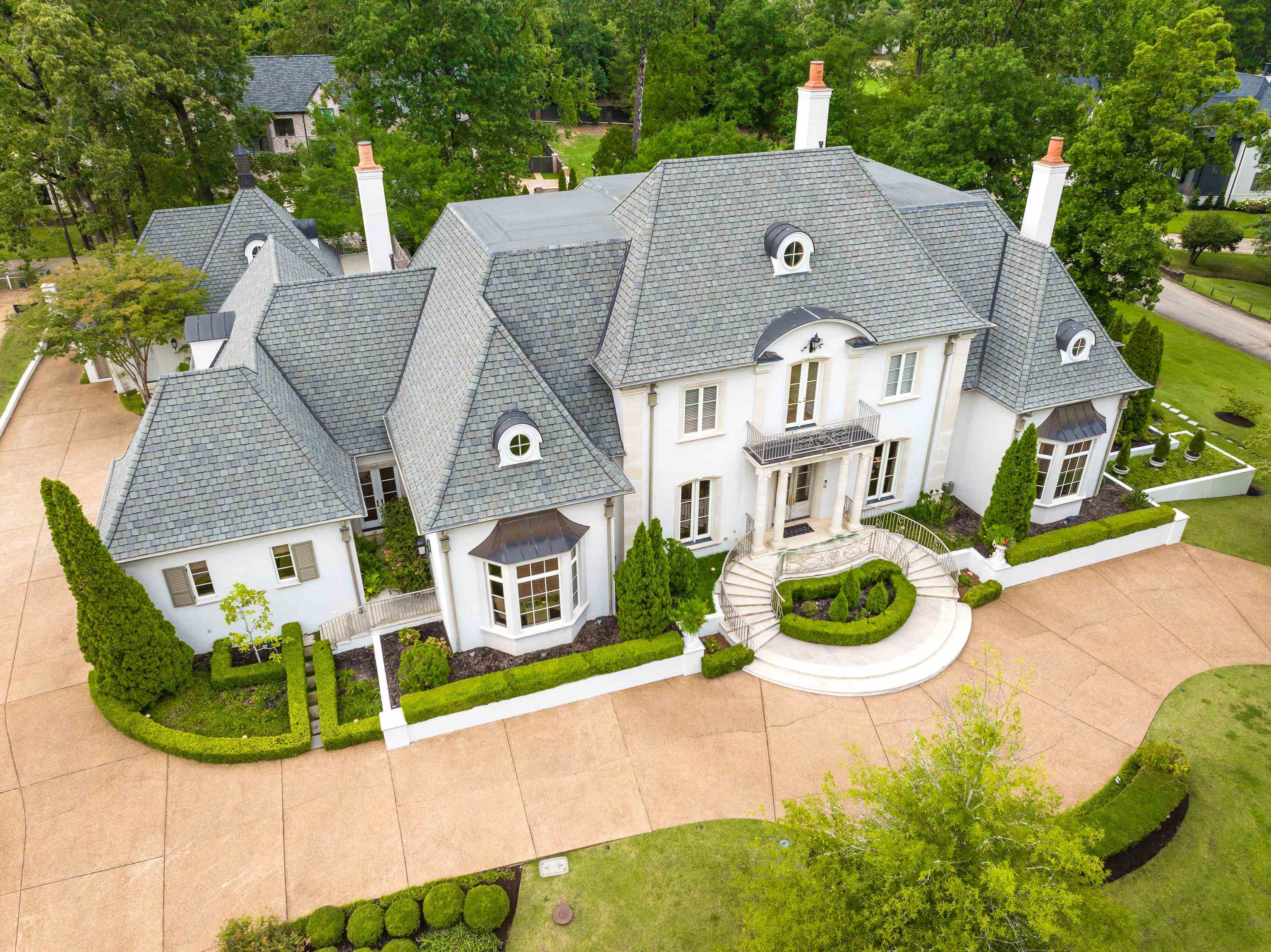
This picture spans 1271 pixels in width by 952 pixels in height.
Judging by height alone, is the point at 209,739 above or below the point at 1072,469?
below

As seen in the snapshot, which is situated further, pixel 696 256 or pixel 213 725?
pixel 696 256

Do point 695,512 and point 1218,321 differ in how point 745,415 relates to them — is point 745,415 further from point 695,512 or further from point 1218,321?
point 1218,321

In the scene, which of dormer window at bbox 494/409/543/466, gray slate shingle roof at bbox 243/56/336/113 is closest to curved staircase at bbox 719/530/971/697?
dormer window at bbox 494/409/543/466

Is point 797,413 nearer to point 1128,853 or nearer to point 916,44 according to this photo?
point 1128,853

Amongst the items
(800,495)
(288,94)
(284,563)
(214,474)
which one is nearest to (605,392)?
(800,495)

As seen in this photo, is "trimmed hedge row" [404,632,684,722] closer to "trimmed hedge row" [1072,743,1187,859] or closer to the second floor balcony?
the second floor balcony

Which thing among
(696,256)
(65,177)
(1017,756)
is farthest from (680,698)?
(65,177)

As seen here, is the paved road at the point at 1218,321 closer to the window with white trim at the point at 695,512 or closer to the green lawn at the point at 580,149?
the window with white trim at the point at 695,512
